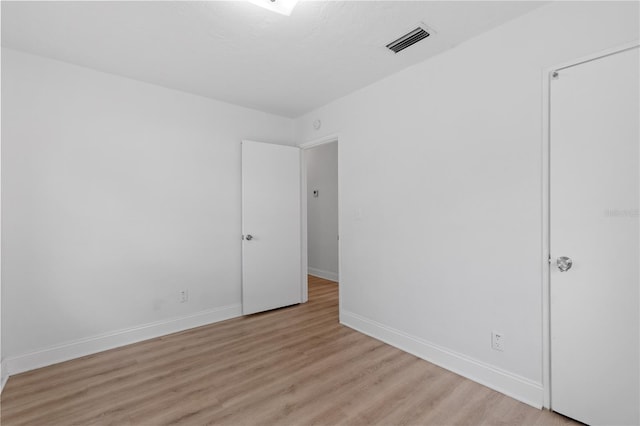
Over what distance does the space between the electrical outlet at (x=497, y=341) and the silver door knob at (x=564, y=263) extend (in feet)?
2.05

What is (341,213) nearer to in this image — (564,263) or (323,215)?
(564,263)

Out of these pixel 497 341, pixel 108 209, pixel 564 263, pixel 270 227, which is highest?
pixel 108 209

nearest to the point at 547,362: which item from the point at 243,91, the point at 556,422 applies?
the point at 556,422

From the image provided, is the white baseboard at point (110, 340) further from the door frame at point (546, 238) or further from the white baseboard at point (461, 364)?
the door frame at point (546, 238)

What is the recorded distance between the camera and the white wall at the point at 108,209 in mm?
2432

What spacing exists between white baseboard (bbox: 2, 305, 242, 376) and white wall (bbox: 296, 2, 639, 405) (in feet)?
5.28

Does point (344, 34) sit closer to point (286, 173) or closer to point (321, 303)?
point (286, 173)

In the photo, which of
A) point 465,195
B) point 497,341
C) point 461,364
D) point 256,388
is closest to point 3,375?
point 256,388

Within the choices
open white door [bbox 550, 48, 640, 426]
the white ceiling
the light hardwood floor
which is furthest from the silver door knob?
the white ceiling

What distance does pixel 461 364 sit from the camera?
2.32 meters

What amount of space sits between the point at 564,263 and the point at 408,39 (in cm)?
188

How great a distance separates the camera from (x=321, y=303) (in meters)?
4.13

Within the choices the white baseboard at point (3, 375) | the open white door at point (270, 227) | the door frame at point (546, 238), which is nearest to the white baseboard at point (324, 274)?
the open white door at point (270, 227)

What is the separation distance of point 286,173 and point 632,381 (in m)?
3.49
